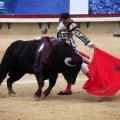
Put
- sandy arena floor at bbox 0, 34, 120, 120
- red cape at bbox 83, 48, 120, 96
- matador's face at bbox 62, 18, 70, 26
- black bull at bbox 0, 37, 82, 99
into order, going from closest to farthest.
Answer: sandy arena floor at bbox 0, 34, 120, 120
black bull at bbox 0, 37, 82, 99
red cape at bbox 83, 48, 120, 96
matador's face at bbox 62, 18, 70, 26

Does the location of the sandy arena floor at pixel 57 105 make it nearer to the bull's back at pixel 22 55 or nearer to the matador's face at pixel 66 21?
the bull's back at pixel 22 55

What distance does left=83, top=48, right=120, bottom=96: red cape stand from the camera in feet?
28.7

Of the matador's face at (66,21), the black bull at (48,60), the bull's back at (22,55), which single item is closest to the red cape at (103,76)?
the black bull at (48,60)

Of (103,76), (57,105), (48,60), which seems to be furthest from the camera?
(103,76)

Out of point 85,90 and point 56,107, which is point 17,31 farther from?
point 56,107

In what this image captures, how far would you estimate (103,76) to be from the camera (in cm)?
894

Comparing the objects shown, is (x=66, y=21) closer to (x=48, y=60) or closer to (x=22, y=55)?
(x=48, y=60)

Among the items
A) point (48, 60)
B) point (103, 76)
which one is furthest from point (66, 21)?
point (103, 76)

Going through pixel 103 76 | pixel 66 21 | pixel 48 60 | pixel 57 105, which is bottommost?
pixel 57 105

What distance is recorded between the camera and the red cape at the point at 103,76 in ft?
28.7

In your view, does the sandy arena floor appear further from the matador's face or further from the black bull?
the matador's face

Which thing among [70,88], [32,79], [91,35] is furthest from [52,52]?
[91,35]

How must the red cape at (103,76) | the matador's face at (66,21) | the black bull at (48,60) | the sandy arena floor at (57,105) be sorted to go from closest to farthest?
the sandy arena floor at (57,105)
the black bull at (48,60)
the red cape at (103,76)
the matador's face at (66,21)

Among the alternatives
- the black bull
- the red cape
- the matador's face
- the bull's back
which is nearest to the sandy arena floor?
the red cape
